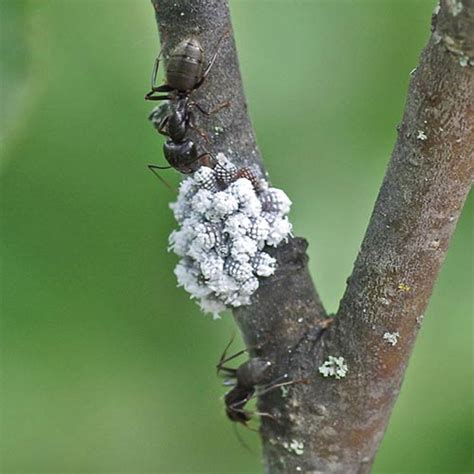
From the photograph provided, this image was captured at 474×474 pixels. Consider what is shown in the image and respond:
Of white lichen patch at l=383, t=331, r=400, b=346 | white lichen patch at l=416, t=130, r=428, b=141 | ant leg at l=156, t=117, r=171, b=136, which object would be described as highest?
ant leg at l=156, t=117, r=171, b=136

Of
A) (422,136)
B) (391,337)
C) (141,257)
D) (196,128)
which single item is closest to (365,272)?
(391,337)

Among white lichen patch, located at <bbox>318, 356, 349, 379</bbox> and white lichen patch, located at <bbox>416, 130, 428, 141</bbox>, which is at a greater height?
white lichen patch, located at <bbox>416, 130, 428, 141</bbox>

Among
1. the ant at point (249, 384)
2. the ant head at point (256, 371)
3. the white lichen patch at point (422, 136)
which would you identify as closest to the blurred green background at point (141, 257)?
the ant at point (249, 384)

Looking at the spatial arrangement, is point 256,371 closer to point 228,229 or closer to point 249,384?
point 249,384

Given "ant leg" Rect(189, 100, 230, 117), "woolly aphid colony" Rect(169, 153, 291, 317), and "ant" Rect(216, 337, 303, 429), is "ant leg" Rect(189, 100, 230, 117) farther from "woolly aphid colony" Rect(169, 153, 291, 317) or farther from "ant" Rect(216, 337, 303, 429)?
"ant" Rect(216, 337, 303, 429)

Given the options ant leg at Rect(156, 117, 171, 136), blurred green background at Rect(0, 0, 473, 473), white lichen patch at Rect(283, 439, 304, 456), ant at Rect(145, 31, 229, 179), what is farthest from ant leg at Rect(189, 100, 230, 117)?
blurred green background at Rect(0, 0, 473, 473)

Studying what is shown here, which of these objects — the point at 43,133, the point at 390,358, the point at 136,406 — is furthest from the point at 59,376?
the point at 390,358
